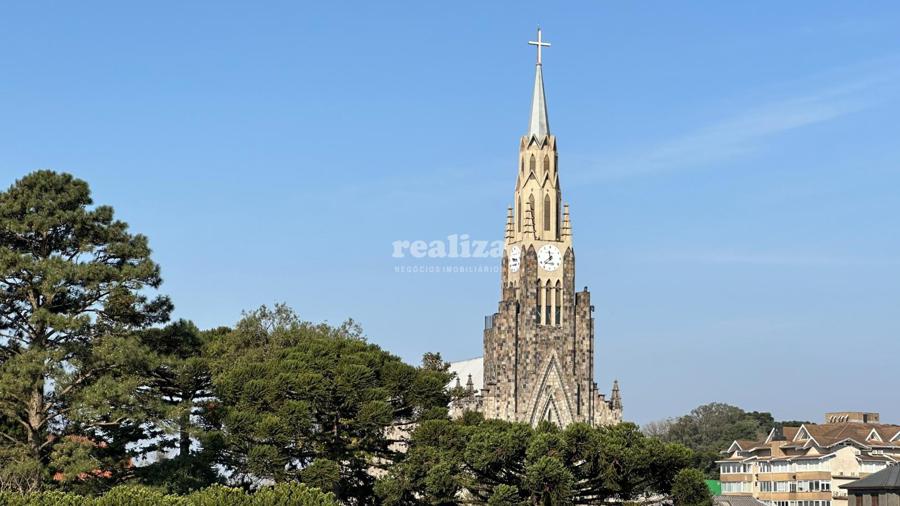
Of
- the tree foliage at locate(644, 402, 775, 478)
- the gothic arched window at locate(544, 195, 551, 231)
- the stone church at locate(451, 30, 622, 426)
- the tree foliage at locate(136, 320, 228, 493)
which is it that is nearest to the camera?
the tree foliage at locate(136, 320, 228, 493)

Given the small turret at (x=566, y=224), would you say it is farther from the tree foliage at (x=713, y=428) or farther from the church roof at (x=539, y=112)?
the tree foliage at (x=713, y=428)

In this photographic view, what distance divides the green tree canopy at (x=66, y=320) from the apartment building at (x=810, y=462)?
171 feet

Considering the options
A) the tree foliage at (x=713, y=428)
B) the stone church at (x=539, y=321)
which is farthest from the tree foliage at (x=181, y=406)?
the tree foliage at (x=713, y=428)

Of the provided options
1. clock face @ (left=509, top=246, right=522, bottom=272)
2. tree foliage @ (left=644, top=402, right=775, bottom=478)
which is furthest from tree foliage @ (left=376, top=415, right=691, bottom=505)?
tree foliage @ (left=644, top=402, right=775, bottom=478)

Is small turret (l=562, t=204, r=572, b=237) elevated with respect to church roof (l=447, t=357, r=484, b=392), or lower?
elevated

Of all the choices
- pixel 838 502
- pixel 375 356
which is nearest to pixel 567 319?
pixel 838 502

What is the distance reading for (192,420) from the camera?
163 ft

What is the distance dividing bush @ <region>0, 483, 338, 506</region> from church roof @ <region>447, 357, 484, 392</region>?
44617mm

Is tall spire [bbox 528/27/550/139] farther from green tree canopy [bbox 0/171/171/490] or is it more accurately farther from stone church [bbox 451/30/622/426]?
green tree canopy [bbox 0/171/171/490]

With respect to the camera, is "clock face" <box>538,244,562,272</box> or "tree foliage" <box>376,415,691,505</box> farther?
"clock face" <box>538,244,562,272</box>

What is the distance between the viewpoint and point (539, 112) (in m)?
80.6

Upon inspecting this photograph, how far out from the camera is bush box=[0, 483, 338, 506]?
36.0 metres

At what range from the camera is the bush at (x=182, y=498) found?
3600 cm

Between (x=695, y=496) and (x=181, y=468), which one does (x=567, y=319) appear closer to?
(x=695, y=496)
